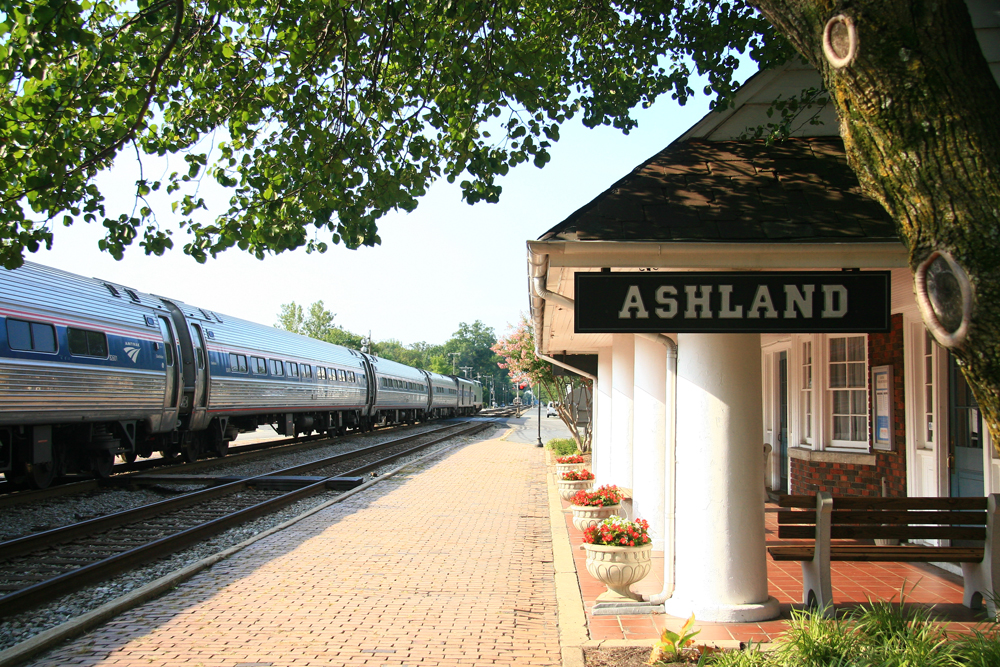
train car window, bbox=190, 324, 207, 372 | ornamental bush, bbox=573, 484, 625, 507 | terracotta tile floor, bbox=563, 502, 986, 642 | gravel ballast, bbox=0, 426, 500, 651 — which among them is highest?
train car window, bbox=190, 324, 207, 372

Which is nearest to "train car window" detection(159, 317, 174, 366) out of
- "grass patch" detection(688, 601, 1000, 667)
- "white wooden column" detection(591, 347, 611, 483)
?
"white wooden column" detection(591, 347, 611, 483)

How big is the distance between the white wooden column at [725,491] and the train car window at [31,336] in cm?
967

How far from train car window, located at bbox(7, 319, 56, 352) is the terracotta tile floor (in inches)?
325

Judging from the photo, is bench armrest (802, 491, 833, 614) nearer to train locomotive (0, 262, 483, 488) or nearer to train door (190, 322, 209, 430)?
train locomotive (0, 262, 483, 488)

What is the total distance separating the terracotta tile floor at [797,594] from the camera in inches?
195

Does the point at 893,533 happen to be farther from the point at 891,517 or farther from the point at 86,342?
the point at 86,342

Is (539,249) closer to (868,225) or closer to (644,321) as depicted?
(644,321)

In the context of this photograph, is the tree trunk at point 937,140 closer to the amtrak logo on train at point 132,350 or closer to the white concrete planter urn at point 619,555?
the white concrete planter urn at point 619,555

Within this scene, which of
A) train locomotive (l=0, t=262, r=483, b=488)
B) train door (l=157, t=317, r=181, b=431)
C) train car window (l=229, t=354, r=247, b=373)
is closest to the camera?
train locomotive (l=0, t=262, r=483, b=488)

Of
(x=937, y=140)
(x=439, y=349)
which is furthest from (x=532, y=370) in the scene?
(x=439, y=349)

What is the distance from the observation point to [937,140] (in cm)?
266

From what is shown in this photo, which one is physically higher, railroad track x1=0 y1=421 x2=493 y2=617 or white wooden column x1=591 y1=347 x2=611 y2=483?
white wooden column x1=591 y1=347 x2=611 y2=483

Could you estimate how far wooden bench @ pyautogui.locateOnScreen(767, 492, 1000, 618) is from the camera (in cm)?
519

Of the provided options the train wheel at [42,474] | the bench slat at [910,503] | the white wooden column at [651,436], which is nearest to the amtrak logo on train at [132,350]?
the train wheel at [42,474]
